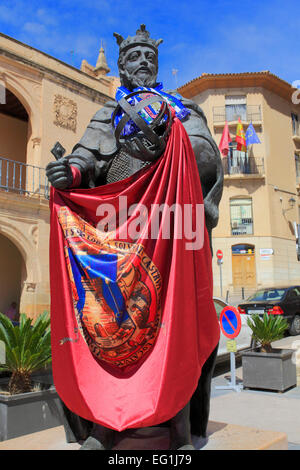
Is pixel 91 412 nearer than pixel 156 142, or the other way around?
pixel 91 412

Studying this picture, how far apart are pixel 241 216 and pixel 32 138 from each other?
16.9 m

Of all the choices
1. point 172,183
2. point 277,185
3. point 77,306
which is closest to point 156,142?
point 172,183

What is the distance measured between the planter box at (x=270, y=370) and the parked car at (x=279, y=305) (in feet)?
17.7

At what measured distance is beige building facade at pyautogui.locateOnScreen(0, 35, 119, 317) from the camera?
13328 millimetres

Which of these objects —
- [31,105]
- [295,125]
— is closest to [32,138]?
[31,105]

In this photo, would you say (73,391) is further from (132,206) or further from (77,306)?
(132,206)

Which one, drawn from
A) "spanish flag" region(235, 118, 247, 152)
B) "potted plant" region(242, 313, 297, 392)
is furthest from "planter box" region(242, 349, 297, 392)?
"spanish flag" region(235, 118, 247, 152)

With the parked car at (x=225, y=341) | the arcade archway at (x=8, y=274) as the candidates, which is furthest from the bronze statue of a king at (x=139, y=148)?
the arcade archway at (x=8, y=274)

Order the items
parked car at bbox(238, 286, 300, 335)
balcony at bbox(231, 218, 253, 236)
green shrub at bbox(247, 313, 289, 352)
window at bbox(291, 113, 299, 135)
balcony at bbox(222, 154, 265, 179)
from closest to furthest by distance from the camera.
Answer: green shrub at bbox(247, 313, 289, 352) → parked car at bbox(238, 286, 300, 335) → balcony at bbox(231, 218, 253, 236) → balcony at bbox(222, 154, 265, 179) → window at bbox(291, 113, 299, 135)

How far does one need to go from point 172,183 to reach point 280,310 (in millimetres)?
10527

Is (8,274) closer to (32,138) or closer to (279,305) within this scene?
(32,138)

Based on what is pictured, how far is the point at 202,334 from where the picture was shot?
7.70 ft

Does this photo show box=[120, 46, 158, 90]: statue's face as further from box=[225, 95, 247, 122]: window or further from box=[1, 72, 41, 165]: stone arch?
box=[225, 95, 247, 122]: window

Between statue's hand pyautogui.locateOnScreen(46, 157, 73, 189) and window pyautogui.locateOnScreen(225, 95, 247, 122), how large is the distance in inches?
1108
